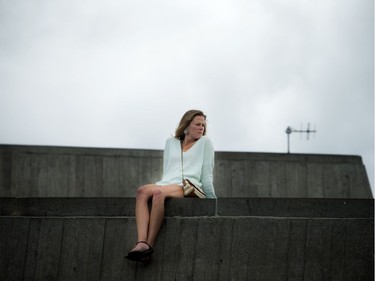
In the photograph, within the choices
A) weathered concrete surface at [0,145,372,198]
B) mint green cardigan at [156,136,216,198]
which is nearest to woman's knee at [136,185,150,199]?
mint green cardigan at [156,136,216,198]

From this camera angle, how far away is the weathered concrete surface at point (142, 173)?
11.5 m

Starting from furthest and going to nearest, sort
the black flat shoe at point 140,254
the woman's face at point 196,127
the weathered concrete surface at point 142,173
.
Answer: the weathered concrete surface at point 142,173 < the woman's face at point 196,127 < the black flat shoe at point 140,254

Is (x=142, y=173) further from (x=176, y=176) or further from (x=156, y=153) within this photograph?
(x=176, y=176)

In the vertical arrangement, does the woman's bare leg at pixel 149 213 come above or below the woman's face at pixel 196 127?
below

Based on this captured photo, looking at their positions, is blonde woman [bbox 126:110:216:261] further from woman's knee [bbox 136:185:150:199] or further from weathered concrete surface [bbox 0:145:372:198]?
weathered concrete surface [bbox 0:145:372:198]

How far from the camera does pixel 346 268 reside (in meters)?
6.27

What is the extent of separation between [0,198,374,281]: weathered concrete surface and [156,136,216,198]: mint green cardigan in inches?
13.4

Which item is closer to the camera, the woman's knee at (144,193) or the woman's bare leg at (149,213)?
the woman's bare leg at (149,213)

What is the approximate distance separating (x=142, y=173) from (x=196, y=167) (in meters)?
5.41

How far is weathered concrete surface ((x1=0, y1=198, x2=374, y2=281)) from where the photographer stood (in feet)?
20.3

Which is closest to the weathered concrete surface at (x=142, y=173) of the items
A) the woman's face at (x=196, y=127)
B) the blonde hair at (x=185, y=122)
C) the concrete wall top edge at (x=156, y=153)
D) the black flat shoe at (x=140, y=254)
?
the concrete wall top edge at (x=156, y=153)

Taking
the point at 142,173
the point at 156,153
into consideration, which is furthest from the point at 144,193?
the point at 156,153

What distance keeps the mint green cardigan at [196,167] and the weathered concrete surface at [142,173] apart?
17.0 feet

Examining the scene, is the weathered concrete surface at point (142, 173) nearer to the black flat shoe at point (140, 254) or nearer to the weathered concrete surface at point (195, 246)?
the weathered concrete surface at point (195, 246)
